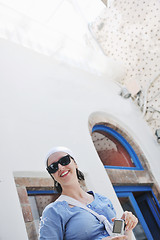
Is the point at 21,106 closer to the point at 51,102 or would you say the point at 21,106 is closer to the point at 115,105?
the point at 51,102

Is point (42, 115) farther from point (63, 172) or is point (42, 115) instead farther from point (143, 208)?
point (143, 208)

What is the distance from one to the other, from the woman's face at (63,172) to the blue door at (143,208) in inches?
98.5

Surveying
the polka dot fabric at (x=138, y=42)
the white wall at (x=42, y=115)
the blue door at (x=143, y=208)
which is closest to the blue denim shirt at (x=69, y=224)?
the white wall at (x=42, y=115)

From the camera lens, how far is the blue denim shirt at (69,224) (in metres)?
1.31

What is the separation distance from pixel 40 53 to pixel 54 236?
3.55 metres

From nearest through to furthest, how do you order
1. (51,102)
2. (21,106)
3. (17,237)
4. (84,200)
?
(84,200) → (17,237) → (21,106) → (51,102)

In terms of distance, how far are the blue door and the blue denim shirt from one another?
2.66m

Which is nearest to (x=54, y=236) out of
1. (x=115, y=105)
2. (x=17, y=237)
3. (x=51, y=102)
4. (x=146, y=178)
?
(x=17, y=237)

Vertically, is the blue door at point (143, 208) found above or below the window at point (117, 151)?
below

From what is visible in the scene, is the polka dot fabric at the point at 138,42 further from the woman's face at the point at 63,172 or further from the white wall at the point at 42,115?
the woman's face at the point at 63,172

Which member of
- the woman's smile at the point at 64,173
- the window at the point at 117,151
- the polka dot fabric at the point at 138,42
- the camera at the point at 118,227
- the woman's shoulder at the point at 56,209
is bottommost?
the camera at the point at 118,227

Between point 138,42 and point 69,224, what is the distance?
16.3 ft

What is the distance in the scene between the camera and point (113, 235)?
1223mm

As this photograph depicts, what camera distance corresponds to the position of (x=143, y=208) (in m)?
4.36
